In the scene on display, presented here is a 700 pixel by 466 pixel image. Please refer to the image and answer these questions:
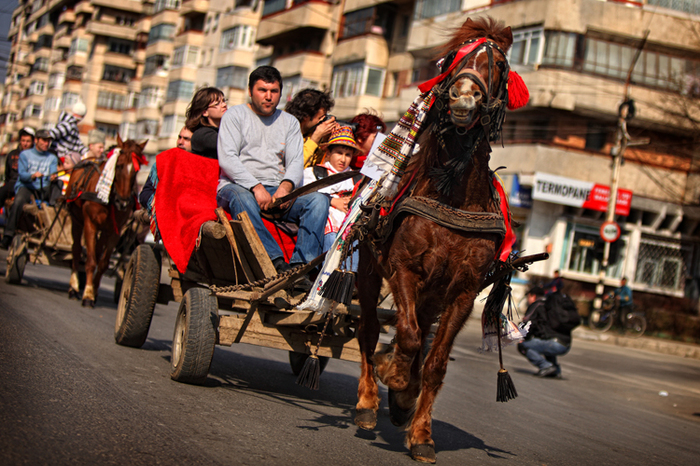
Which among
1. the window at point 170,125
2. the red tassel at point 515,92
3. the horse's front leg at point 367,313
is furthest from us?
the window at point 170,125

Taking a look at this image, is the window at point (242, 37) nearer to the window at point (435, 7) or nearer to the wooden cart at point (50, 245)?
the window at point (435, 7)

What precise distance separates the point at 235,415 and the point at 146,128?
66623 mm

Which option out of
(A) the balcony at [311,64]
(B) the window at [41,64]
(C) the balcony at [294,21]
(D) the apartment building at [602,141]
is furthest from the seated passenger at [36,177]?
(B) the window at [41,64]

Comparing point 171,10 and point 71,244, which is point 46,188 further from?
point 171,10

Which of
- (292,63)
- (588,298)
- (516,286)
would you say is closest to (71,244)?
(516,286)

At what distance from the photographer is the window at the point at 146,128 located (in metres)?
67.6

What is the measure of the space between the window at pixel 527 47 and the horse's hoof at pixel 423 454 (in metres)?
27.7

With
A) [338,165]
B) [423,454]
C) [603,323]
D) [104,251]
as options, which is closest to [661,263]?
[603,323]

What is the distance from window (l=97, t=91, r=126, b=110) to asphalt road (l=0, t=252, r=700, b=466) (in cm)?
7025

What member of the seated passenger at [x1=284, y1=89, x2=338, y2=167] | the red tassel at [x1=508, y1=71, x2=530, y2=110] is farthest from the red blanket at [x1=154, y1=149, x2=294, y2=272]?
the red tassel at [x1=508, y1=71, x2=530, y2=110]

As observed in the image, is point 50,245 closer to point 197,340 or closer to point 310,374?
point 197,340

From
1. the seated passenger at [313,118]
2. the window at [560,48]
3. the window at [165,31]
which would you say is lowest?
the seated passenger at [313,118]

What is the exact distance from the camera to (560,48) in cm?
3041

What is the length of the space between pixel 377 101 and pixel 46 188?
27.9 meters
